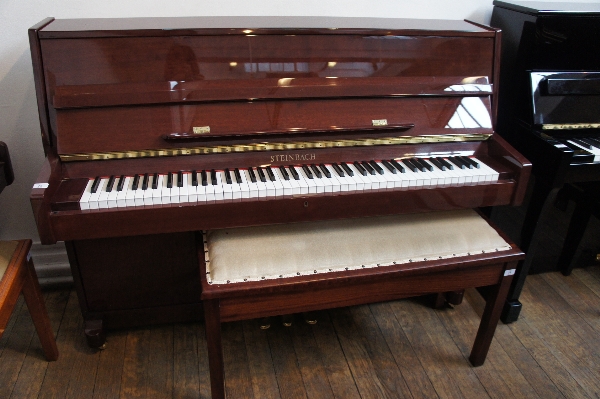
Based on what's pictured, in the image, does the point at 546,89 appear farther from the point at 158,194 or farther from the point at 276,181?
the point at 158,194

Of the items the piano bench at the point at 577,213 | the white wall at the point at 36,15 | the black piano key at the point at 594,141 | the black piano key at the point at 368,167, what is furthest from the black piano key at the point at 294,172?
the piano bench at the point at 577,213

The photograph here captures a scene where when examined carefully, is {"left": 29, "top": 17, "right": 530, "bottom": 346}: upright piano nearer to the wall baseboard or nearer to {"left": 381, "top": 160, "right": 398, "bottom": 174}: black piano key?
{"left": 381, "top": 160, "right": 398, "bottom": 174}: black piano key

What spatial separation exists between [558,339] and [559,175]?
0.69 meters

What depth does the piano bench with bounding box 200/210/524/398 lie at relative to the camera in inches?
51.6

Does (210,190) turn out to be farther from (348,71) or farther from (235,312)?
(348,71)

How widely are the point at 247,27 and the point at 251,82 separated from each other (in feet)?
0.59

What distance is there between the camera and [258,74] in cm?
148

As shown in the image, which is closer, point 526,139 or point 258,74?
point 258,74

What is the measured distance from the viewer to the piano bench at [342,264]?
1.31m

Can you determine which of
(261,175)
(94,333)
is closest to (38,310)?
(94,333)

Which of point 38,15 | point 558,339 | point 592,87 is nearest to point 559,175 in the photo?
point 592,87

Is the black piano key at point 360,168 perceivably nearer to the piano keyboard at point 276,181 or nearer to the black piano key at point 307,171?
the piano keyboard at point 276,181

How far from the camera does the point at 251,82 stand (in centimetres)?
146

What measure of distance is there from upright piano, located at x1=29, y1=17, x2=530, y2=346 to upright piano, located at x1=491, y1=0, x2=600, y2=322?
0.23m
